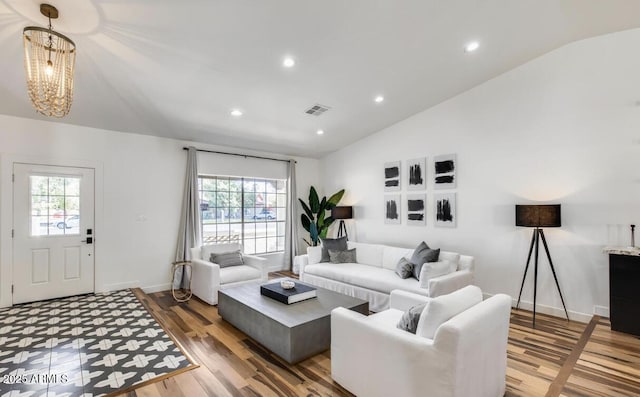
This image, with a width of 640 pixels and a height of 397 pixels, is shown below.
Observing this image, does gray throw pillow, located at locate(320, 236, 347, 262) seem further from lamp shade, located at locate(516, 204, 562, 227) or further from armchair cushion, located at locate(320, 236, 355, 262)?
lamp shade, located at locate(516, 204, 562, 227)

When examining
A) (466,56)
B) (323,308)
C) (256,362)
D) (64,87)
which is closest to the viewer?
(64,87)

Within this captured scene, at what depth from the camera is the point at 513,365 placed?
2.77 m

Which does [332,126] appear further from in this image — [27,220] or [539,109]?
[27,220]

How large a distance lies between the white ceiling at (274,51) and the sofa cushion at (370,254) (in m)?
2.35

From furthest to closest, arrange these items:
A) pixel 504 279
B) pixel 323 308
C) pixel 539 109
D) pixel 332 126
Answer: pixel 332 126 → pixel 504 279 → pixel 539 109 → pixel 323 308

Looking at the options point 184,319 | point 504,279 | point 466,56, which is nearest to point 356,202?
point 504,279

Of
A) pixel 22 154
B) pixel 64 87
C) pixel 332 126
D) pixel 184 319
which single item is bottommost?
pixel 184 319

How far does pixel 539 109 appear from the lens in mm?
4055

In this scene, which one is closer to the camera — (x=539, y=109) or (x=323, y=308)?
(x=323, y=308)

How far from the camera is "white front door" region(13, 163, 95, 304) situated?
422 centimetres

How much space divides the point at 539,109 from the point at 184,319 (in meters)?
5.42

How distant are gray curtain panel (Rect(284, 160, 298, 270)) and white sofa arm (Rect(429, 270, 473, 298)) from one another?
12.2 feet

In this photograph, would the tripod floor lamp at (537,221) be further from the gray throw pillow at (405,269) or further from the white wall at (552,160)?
the gray throw pillow at (405,269)

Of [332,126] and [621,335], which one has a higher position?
[332,126]
